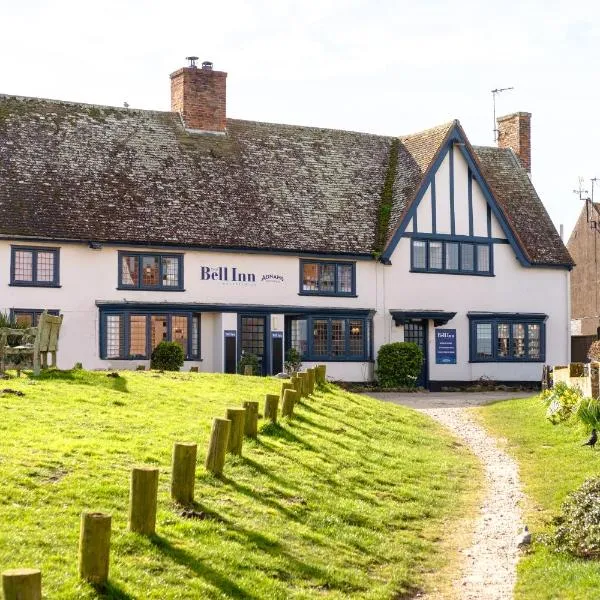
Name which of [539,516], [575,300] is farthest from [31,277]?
[575,300]

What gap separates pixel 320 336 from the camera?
39562mm

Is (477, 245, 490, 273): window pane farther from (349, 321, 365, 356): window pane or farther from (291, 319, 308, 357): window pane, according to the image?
(291, 319, 308, 357): window pane

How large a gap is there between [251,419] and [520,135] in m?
33.7

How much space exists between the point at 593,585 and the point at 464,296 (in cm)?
3116

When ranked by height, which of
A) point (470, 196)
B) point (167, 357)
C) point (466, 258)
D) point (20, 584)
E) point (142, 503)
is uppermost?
point (470, 196)

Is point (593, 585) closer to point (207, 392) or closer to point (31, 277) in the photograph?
point (207, 392)

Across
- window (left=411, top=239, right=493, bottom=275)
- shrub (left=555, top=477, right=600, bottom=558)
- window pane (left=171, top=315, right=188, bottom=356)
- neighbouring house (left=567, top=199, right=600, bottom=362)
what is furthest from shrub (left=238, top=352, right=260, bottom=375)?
neighbouring house (left=567, top=199, right=600, bottom=362)

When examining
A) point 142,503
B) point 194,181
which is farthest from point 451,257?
point 142,503

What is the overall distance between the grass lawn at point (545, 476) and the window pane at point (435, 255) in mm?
10061

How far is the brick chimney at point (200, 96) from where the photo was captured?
135 feet

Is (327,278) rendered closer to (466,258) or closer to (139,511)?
(466,258)

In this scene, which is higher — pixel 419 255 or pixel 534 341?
pixel 419 255

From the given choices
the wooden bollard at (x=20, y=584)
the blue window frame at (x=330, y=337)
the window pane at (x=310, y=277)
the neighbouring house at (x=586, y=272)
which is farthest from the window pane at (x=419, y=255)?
the wooden bollard at (x=20, y=584)

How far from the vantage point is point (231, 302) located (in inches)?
1501
